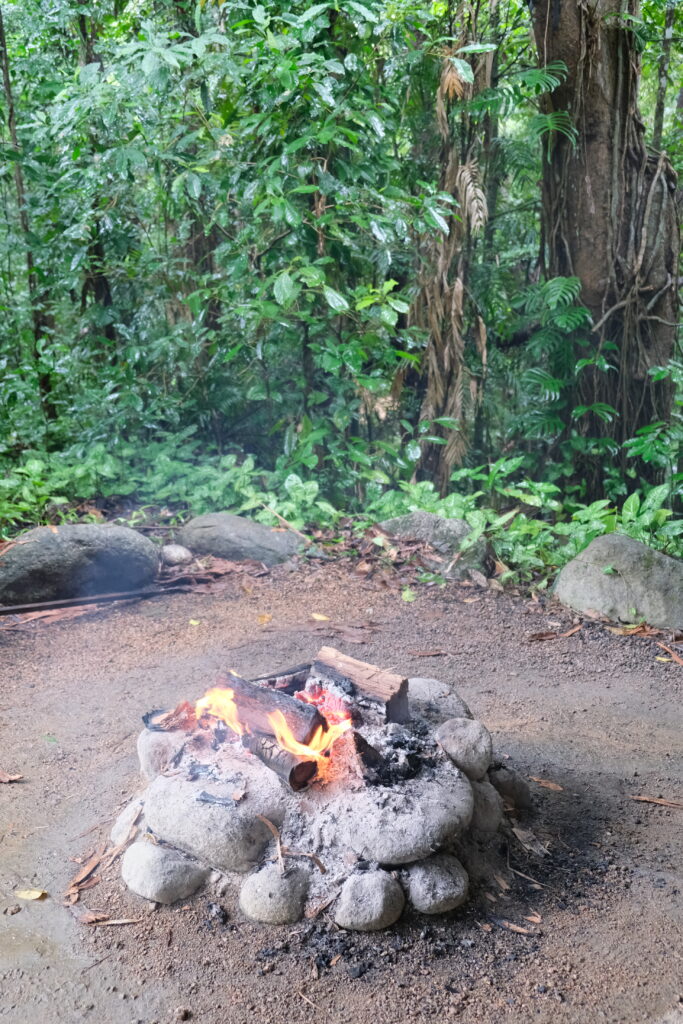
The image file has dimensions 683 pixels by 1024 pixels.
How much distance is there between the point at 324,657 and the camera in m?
3.08

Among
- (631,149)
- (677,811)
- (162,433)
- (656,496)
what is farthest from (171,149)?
(677,811)

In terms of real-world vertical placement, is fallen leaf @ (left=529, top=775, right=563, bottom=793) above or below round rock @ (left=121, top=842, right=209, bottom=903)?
below

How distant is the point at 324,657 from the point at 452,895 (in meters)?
0.94

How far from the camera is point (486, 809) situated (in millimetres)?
2768

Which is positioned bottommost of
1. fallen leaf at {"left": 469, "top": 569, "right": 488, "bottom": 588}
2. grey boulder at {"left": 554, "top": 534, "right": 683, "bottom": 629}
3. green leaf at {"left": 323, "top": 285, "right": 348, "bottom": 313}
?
fallen leaf at {"left": 469, "top": 569, "right": 488, "bottom": 588}

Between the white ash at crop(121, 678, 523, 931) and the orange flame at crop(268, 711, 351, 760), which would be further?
the orange flame at crop(268, 711, 351, 760)

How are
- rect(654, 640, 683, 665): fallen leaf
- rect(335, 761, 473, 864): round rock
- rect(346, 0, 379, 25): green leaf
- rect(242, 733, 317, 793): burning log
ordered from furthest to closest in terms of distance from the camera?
rect(346, 0, 379, 25): green leaf, rect(654, 640, 683, 665): fallen leaf, rect(242, 733, 317, 793): burning log, rect(335, 761, 473, 864): round rock

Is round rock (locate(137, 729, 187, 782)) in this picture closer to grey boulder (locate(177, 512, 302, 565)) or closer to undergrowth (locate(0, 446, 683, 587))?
grey boulder (locate(177, 512, 302, 565))

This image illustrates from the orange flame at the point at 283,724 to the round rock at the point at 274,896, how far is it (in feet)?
1.15

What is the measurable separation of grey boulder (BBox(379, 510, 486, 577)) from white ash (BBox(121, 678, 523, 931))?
110 inches

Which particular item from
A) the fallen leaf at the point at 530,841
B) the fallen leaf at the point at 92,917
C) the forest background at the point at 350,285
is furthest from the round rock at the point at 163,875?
the forest background at the point at 350,285

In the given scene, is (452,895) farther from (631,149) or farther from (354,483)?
(631,149)

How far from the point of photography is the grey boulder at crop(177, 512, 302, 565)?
564 cm

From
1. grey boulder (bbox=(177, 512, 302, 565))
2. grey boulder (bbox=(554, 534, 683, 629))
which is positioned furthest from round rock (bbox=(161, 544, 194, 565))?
grey boulder (bbox=(554, 534, 683, 629))
